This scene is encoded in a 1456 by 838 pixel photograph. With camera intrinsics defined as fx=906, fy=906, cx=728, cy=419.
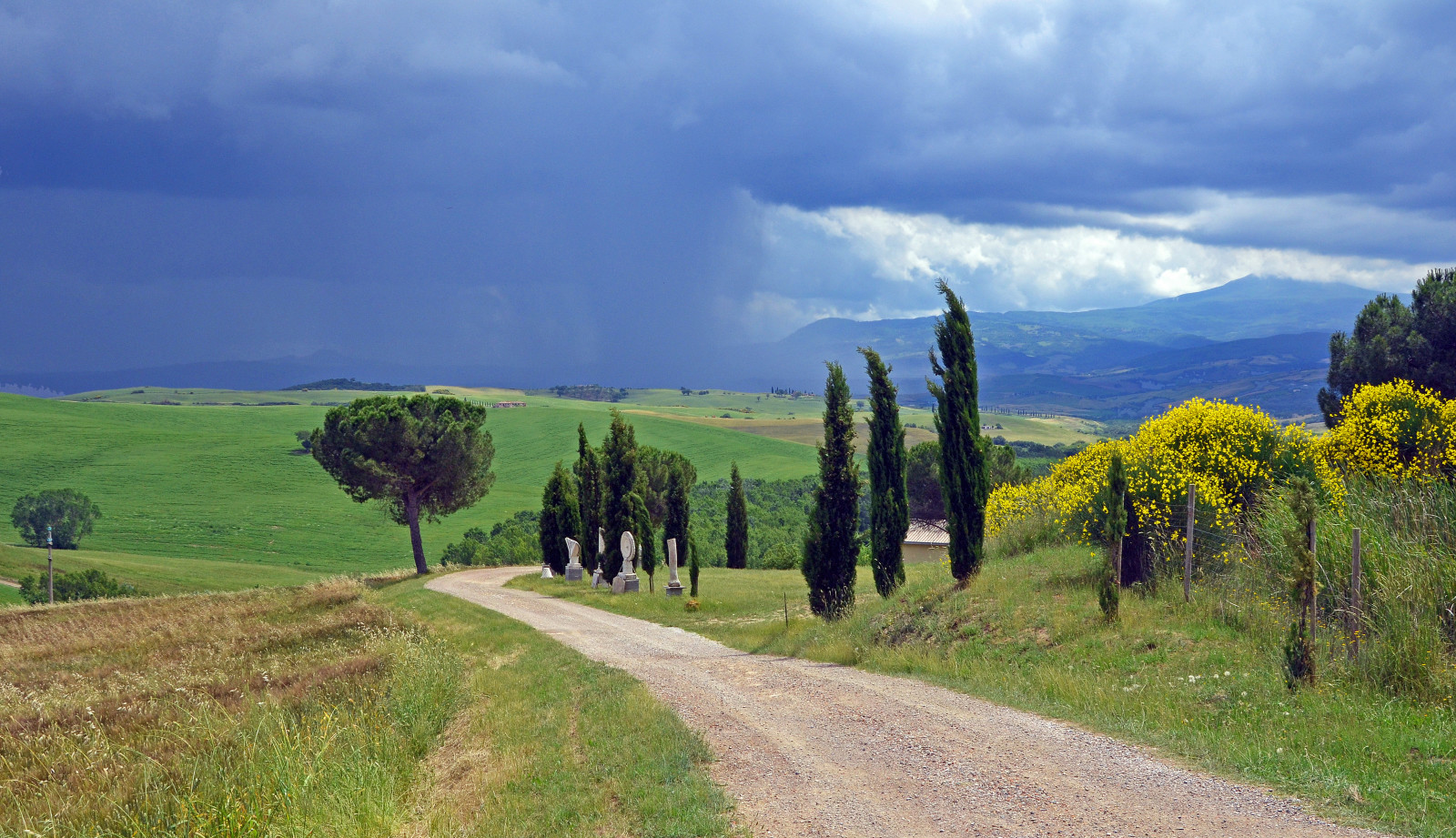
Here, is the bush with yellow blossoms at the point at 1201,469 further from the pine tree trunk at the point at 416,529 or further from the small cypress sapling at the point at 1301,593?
the pine tree trunk at the point at 416,529

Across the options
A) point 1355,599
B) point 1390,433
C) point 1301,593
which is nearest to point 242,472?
point 1390,433

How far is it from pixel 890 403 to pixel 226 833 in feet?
54.6

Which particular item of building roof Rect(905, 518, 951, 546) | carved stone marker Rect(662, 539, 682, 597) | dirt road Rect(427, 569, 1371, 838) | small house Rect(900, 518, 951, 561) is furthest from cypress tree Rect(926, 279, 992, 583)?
building roof Rect(905, 518, 951, 546)

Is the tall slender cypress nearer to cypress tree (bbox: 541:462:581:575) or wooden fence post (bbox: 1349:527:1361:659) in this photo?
cypress tree (bbox: 541:462:581:575)

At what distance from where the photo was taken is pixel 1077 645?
45.9ft

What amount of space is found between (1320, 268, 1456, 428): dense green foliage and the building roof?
19212 millimetres

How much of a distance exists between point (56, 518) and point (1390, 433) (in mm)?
100658

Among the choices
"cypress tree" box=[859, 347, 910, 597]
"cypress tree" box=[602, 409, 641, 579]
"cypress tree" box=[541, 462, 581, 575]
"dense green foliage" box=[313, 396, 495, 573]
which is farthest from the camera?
"dense green foliage" box=[313, 396, 495, 573]

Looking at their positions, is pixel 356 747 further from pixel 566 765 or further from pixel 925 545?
pixel 925 545

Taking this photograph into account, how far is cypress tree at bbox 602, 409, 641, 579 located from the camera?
1363 inches

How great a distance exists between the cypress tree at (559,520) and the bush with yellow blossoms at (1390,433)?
102ft

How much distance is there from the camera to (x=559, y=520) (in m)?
43.9

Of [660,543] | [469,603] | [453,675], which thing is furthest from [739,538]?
[453,675]

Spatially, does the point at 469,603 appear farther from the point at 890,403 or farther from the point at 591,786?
the point at 591,786
